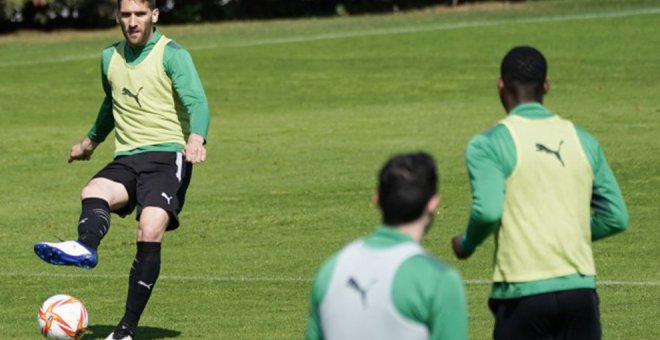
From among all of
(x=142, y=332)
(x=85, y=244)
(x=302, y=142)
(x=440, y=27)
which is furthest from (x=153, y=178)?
(x=440, y=27)

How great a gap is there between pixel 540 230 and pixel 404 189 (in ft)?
5.34

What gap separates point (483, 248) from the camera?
52.0 feet

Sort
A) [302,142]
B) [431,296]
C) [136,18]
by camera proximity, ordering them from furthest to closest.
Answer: [302,142], [136,18], [431,296]

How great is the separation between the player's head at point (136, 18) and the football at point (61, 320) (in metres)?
1.78

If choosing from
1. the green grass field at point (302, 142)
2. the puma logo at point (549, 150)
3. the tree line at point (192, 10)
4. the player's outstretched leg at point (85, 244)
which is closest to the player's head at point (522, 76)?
the puma logo at point (549, 150)

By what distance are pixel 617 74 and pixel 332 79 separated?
17.8ft

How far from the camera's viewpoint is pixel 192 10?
4338 centimetres

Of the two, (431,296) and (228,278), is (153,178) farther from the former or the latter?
(431,296)

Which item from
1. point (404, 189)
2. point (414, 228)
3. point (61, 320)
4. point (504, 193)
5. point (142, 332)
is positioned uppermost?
point (404, 189)

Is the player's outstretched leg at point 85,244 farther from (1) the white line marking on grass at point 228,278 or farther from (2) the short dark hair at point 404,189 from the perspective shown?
(2) the short dark hair at point 404,189

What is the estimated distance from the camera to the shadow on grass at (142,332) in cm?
1140

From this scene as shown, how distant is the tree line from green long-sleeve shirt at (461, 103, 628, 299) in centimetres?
3372

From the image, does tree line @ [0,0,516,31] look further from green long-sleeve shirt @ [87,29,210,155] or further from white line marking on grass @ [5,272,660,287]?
green long-sleeve shirt @ [87,29,210,155]

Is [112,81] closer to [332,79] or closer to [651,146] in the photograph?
[651,146]
